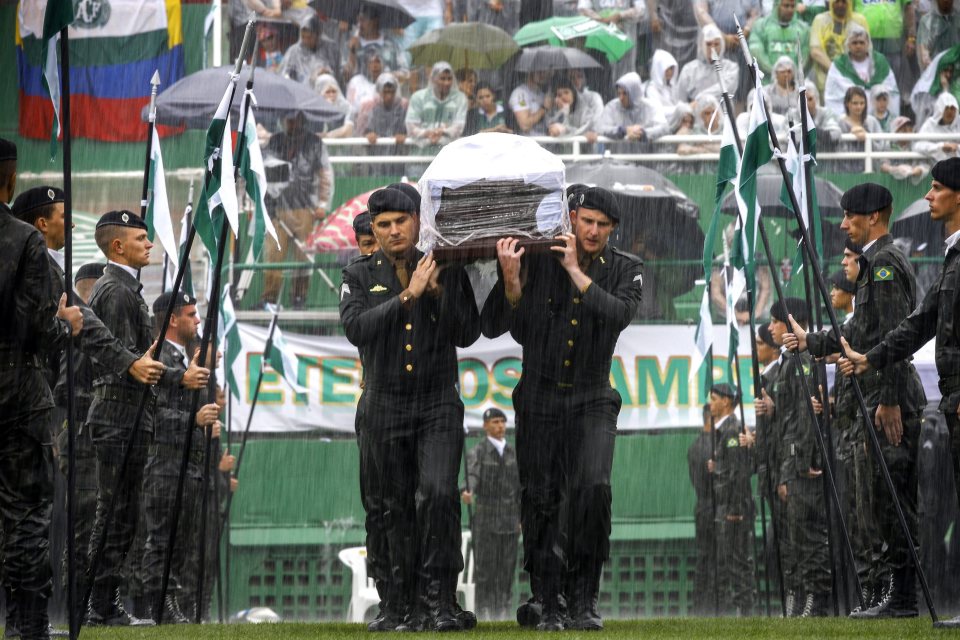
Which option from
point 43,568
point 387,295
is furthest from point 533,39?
point 43,568

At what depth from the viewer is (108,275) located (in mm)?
9273

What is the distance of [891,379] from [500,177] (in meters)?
2.94

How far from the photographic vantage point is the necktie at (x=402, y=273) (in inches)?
300

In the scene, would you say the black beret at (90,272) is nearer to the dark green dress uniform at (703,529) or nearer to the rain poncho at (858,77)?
the dark green dress uniform at (703,529)

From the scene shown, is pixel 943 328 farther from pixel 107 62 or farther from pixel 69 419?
pixel 107 62

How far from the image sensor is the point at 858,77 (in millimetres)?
17844

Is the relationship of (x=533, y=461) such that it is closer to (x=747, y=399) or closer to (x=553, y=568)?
(x=553, y=568)

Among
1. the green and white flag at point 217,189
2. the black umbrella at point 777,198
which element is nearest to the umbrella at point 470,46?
the black umbrella at point 777,198

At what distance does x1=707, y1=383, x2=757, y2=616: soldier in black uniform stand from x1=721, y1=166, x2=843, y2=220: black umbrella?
2.30m

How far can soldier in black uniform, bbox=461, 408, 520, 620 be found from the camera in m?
13.7

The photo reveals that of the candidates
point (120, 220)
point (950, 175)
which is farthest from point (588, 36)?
point (950, 175)

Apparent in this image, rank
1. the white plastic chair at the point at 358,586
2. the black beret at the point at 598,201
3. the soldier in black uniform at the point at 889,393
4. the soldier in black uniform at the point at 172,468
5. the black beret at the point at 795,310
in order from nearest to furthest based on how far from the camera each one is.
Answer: the black beret at the point at 598,201 → the soldier in black uniform at the point at 889,393 → the soldier in black uniform at the point at 172,468 → the black beret at the point at 795,310 → the white plastic chair at the point at 358,586

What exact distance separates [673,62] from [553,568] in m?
11.7

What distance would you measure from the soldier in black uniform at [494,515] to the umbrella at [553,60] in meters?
5.42
